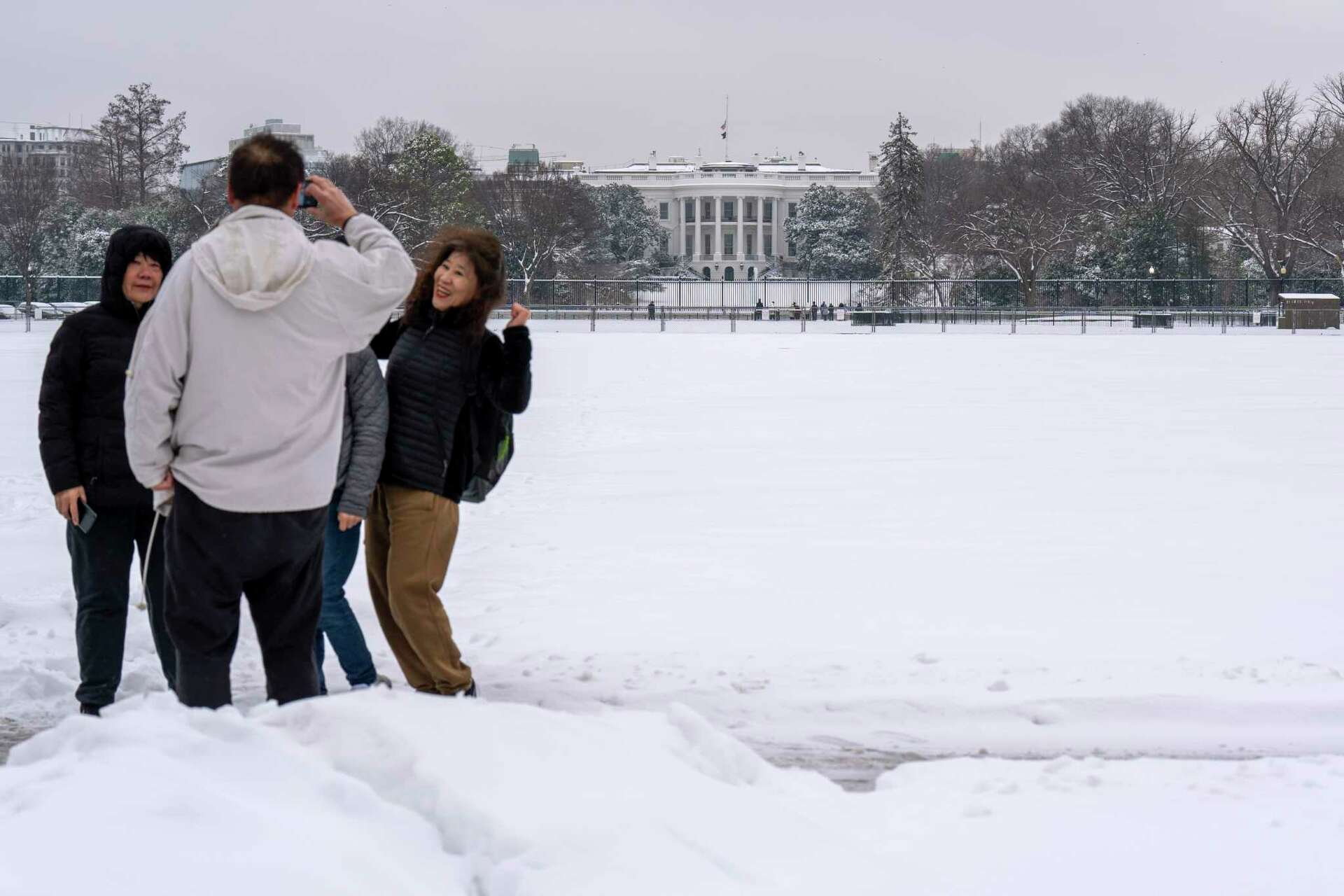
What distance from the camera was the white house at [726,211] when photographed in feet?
370

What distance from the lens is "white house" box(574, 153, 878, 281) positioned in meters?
113

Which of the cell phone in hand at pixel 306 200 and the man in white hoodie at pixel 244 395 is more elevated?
the cell phone in hand at pixel 306 200

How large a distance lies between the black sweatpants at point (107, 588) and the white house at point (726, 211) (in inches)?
4200

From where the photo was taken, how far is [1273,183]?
6034 centimetres

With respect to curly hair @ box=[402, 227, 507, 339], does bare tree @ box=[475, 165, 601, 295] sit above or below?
above

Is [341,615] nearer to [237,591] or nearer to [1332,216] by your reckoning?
[237,591]

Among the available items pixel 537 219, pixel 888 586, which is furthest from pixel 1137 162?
pixel 888 586

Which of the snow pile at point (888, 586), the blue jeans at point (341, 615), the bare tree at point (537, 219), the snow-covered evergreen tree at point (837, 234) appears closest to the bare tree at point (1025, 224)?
the snow-covered evergreen tree at point (837, 234)

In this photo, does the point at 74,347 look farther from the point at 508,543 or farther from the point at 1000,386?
the point at 1000,386

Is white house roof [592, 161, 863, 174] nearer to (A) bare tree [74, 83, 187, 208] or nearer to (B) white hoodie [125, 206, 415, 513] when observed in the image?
(A) bare tree [74, 83, 187, 208]

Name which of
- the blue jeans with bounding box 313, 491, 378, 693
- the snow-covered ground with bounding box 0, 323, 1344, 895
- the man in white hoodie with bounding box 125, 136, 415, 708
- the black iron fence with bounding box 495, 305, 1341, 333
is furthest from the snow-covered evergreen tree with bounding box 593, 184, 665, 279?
the man in white hoodie with bounding box 125, 136, 415, 708

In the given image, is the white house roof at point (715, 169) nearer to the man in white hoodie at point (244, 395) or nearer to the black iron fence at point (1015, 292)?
the black iron fence at point (1015, 292)

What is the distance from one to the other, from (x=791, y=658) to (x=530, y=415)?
34.2 ft

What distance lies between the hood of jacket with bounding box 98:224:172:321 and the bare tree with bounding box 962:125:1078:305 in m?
50.0
